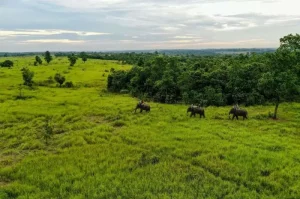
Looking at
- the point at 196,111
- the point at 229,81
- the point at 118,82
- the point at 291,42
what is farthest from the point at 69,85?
the point at 291,42

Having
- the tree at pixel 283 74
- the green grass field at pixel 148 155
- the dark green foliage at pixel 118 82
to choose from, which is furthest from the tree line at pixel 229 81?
the green grass field at pixel 148 155

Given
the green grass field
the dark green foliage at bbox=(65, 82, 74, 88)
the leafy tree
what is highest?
the leafy tree

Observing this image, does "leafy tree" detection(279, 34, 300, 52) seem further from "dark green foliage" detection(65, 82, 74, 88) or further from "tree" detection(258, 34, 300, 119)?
"dark green foliage" detection(65, 82, 74, 88)

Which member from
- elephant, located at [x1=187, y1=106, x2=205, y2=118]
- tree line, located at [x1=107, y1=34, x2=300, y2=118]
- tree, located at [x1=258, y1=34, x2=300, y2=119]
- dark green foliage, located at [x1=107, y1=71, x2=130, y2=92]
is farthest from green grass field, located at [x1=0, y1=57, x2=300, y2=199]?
dark green foliage, located at [x1=107, y1=71, x2=130, y2=92]

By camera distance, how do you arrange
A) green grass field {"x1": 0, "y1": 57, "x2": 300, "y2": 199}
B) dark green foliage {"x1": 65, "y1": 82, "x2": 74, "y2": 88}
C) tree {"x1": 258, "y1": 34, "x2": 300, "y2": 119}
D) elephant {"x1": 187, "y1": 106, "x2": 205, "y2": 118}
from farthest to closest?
dark green foliage {"x1": 65, "y1": 82, "x2": 74, "y2": 88}, elephant {"x1": 187, "y1": 106, "x2": 205, "y2": 118}, tree {"x1": 258, "y1": 34, "x2": 300, "y2": 119}, green grass field {"x1": 0, "y1": 57, "x2": 300, "y2": 199}

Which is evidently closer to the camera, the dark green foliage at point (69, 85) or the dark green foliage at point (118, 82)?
the dark green foliage at point (118, 82)

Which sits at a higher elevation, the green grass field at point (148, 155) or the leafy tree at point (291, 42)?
the leafy tree at point (291, 42)

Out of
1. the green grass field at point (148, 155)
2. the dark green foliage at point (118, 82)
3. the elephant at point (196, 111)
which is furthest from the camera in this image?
the dark green foliage at point (118, 82)

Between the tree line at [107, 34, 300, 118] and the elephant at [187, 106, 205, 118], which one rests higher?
the tree line at [107, 34, 300, 118]

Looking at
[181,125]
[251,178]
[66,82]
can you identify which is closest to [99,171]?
[251,178]

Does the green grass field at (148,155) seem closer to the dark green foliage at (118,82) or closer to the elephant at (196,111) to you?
the elephant at (196,111)

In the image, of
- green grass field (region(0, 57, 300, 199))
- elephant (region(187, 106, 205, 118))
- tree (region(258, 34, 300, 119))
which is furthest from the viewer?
elephant (region(187, 106, 205, 118))
